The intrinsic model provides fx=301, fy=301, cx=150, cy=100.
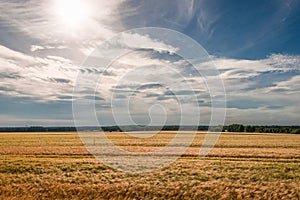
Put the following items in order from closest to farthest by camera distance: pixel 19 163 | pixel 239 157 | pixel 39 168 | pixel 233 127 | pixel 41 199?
pixel 41 199, pixel 39 168, pixel 19 163, pixel 239 157, pixel 233 127

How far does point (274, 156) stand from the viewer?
3703 centimetres

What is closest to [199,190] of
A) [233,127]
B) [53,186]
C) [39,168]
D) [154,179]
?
[154,179]

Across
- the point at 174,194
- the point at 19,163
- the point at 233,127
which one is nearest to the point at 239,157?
the point at 174,194

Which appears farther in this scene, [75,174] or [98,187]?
[75,174]

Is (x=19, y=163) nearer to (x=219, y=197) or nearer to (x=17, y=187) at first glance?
(x=17, y=187)

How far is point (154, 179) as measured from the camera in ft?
66.2

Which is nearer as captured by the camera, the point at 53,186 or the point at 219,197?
the point at 219,197

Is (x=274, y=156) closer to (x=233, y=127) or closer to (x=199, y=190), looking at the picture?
(x=199, y=190)

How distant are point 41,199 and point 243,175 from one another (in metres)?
13.5

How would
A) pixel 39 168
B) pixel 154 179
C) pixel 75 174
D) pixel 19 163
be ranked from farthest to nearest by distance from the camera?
pixel 19 163
pixel 39 168
pixel 75 174
pixel 154 179

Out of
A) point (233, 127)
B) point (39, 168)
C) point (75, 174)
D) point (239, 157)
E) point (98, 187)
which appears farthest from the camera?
point (233, 127)

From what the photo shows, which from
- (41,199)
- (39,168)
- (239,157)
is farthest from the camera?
(239,157)

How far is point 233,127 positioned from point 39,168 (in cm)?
16107

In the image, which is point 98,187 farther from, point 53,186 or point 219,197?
point 219,197
